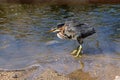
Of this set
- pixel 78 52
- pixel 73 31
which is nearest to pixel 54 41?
pixel 78 52

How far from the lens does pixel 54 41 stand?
9.25m

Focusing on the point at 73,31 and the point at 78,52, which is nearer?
the point at 73,31

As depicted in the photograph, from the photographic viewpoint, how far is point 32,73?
6582mm

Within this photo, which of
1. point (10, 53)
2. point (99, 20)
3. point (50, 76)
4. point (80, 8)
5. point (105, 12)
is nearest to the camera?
point (50, 76)

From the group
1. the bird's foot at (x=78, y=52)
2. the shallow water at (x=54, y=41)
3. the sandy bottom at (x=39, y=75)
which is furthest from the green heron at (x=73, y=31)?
the sandy bottom at (x=39, y=75)

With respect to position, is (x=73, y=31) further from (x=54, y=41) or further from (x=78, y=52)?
(x=54, y=41)

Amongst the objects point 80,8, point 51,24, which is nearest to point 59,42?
point 51,24

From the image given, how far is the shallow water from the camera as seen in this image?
7.44m

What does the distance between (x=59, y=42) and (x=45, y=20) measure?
2663mm

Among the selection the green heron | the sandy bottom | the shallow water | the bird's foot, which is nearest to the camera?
the sandy bottom

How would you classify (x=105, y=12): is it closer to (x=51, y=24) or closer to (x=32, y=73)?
(x=51, y=24)

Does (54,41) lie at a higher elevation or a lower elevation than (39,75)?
lower

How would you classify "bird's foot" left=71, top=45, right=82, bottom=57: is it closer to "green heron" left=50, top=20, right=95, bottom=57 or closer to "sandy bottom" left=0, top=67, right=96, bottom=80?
"green heron" left=50, top=20, right=95, bottom=57

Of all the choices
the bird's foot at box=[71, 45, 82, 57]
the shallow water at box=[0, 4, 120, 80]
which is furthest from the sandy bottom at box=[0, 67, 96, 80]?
the bird's foot at box=[71, 45, 82, 57]
